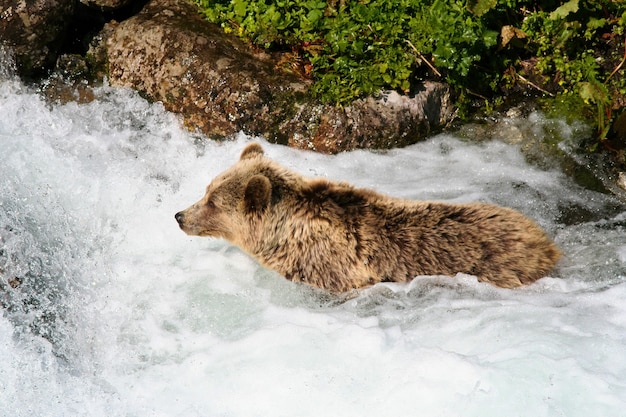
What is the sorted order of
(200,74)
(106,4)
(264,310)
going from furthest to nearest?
1. (106,4)
2. (200,74)
3. (264,310)

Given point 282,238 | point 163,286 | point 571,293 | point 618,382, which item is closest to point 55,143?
point 163,286

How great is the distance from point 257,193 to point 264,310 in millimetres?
970

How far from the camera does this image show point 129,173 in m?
7.91

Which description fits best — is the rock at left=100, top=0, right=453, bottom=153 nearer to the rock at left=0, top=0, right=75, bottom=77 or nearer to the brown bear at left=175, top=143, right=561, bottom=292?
the rock at left=0, top=0, right=75, bottom=77

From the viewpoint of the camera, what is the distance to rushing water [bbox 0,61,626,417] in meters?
5.37

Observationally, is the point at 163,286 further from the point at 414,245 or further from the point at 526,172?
the point at 526,172

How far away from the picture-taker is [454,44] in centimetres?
817

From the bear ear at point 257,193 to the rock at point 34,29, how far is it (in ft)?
13.2

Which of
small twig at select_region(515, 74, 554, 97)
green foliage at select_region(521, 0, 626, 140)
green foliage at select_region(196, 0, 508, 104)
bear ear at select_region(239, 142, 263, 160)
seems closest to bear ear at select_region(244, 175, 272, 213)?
bear ear at select_region(239, 142, 263, 160)

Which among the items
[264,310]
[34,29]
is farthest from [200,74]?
[264,310]

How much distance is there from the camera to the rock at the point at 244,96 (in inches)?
320

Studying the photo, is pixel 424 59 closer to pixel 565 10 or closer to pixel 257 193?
pixel 565 10

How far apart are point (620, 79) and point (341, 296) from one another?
14.4 ft

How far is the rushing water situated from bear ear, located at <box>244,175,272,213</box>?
0.74m
